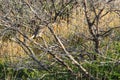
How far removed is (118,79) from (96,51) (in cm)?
60

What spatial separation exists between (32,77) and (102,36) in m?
0.86

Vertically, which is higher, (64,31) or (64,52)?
(64,31)

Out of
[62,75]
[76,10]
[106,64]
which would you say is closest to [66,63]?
[62,75]

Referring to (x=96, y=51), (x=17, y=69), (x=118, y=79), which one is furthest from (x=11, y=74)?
(x=118, y=79)

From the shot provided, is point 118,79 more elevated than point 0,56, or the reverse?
point 0,56

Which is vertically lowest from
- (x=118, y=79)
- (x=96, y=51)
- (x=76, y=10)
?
(x=118, y=79)

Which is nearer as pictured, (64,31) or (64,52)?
(64,52)

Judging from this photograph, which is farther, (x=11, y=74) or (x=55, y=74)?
(x=11, y=74)

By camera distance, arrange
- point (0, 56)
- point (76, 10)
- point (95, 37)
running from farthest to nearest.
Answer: point (76, 10) < point (0, 56) < point (95, 37)

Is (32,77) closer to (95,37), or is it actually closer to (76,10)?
(95,37)

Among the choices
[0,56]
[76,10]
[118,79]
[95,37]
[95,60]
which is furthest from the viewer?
[76,10]

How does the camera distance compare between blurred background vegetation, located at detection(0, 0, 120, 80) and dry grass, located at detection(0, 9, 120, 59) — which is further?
dry grass, located at detection(0, 9, 120, 59)

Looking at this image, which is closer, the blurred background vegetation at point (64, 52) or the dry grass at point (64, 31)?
the blurred background vegetation at point (64, 52)

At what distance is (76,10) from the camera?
6.57 m
